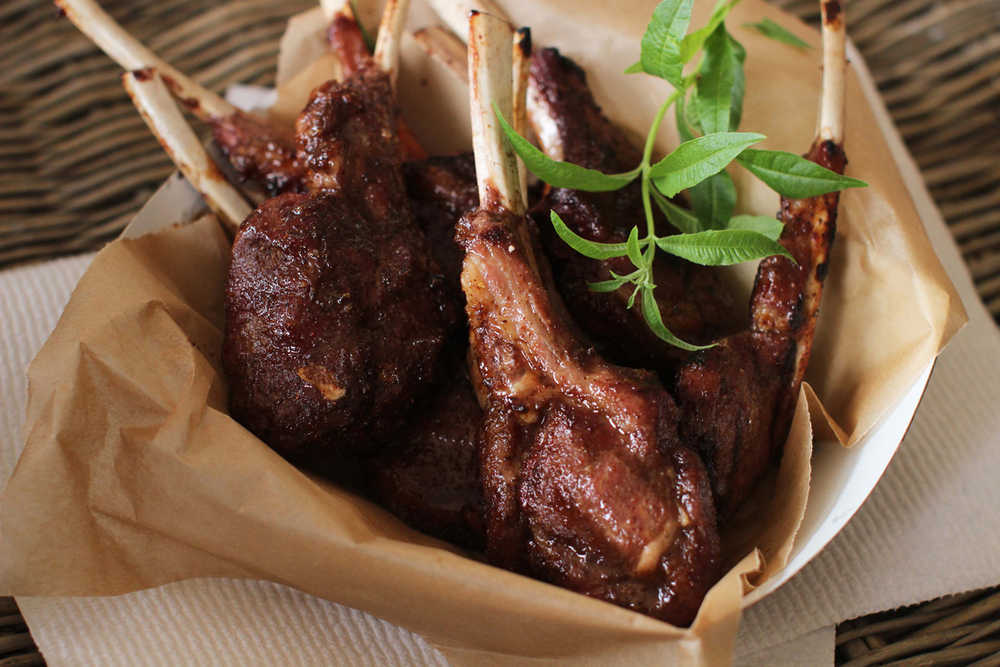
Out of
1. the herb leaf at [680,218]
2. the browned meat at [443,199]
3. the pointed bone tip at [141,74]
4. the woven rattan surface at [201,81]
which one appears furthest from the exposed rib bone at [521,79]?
the woven rattan surface at [201,81]

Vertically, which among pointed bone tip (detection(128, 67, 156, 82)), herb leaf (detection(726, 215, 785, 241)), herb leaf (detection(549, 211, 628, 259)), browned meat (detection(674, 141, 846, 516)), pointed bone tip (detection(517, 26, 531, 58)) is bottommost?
browned meat (detection(674, 141, 846, 516))

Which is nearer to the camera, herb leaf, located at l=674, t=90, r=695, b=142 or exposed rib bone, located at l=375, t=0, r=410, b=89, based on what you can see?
herb leaf, located at l=674, t=90, r=695, b=142

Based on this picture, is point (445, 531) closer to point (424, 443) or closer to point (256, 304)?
point (424, 443)

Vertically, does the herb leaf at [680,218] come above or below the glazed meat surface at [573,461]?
above

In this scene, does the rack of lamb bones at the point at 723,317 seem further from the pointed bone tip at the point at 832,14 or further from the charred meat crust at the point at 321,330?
the charred meat crust at the point at 321,330

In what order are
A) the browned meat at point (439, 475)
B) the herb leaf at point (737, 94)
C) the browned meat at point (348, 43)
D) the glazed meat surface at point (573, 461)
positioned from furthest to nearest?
the browned meat at point (348, 43), the herb leaf at point (737, 94), the browned meat at point (439, 475), the glazed meat surface at point (573, 461)

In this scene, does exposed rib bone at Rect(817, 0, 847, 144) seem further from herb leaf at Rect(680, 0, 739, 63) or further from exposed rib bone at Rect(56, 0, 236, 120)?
exposed rib bone at Rect(56, 0, 236, 120)

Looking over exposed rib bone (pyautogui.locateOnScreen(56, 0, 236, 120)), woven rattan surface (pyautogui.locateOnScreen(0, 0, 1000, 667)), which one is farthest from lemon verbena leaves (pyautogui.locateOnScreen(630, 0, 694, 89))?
woven rattan surface (pyautogui.locateOnScreen(0, 0, 1000, 667))
